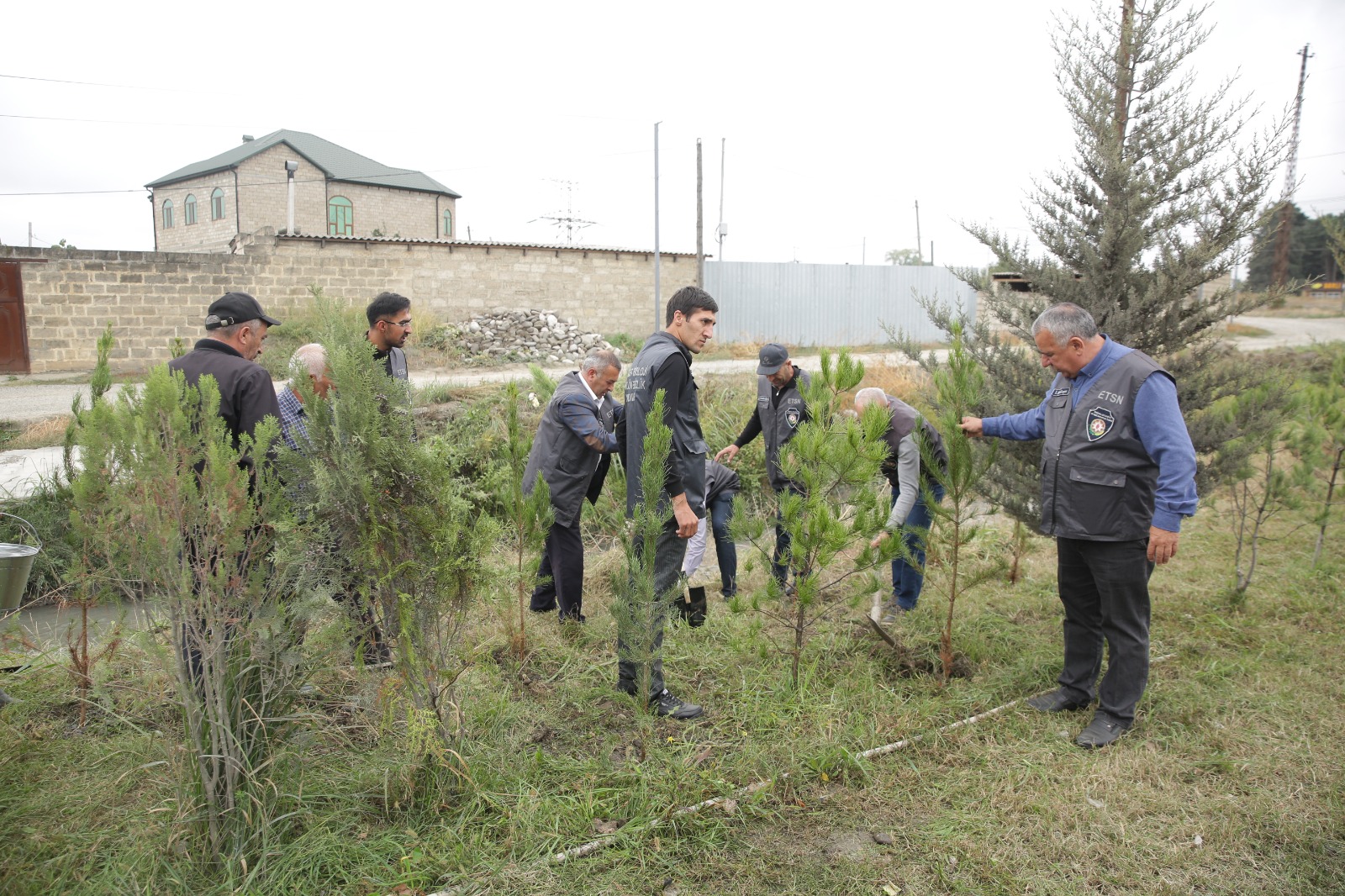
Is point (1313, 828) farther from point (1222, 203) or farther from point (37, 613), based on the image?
point (37, 613)

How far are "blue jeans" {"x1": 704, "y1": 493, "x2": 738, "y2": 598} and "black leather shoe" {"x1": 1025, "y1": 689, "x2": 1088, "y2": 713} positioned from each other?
202 centimetres

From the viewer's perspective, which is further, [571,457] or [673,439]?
[571,457]

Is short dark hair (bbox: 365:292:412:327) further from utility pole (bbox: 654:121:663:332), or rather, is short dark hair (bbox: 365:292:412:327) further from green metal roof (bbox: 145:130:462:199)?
green metal roof (bbox: 145:130:462:199)

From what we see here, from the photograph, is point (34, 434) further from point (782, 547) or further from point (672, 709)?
point (672, 709)

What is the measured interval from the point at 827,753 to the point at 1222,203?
3.97 meters

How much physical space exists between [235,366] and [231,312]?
11.3 inches

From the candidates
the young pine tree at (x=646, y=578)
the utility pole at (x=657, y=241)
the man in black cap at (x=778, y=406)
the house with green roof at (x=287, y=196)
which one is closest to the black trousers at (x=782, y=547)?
the man in black cap at (x=778, y=406)

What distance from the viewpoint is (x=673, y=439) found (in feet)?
11.6

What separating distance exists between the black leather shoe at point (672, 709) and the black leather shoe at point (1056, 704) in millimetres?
1552

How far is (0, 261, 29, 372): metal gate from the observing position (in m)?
14.1

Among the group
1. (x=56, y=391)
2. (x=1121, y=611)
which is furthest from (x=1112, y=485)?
(x=56, y=391)

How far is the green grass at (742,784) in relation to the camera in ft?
8.28

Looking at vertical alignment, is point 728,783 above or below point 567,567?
below

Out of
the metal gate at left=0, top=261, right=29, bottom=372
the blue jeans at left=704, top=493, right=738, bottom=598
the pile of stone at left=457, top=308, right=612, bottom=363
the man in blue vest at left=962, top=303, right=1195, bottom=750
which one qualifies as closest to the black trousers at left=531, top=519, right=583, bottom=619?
the blue jeans at left=704, top=493, right=738, bottom=598
